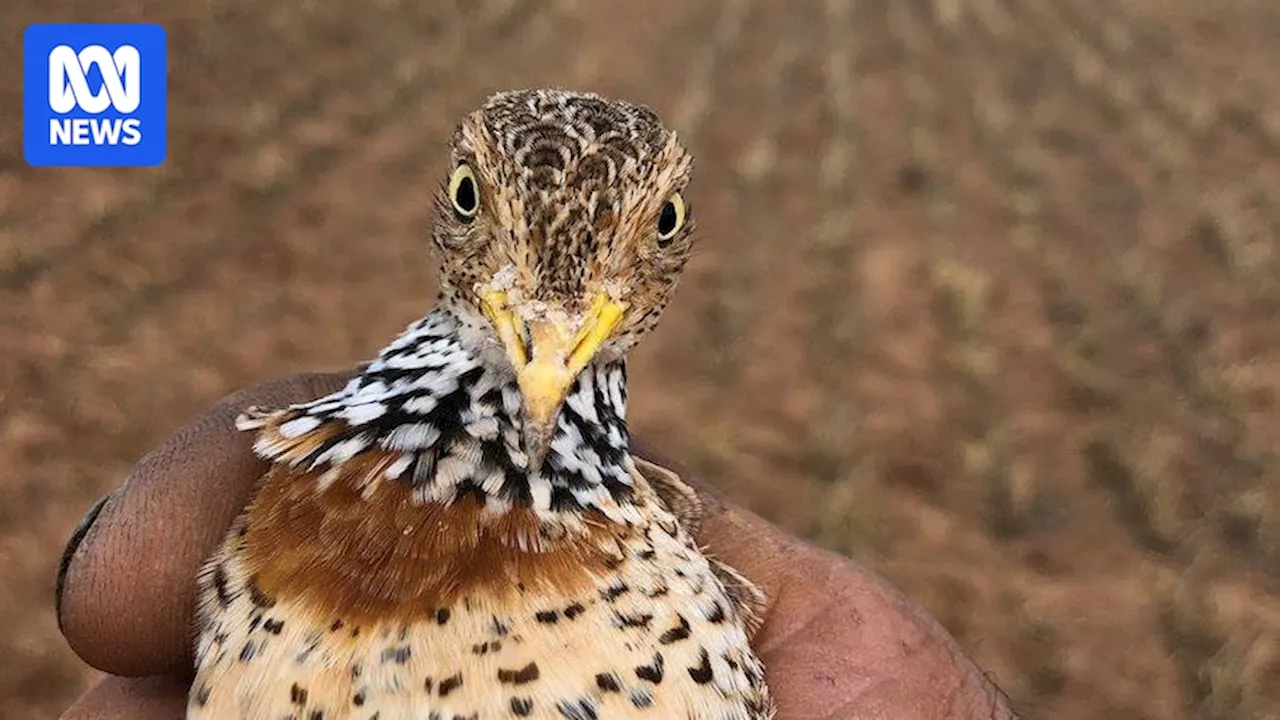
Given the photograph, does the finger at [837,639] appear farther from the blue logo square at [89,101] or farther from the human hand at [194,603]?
the blue logo square at [89,101]

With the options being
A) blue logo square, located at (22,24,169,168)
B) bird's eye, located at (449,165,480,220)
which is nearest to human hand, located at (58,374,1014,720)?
bird's eye, located at (449,165,480,220)

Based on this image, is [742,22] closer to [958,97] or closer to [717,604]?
[958,97]

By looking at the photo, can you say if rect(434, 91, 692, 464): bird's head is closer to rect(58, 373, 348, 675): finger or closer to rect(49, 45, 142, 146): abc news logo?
rect(58, 373, 348, 675): finger

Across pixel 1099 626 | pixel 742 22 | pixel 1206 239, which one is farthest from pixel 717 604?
pixel 742 22

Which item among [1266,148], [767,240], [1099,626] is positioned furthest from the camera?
[1266,148]

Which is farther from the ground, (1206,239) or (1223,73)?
(1223,73)

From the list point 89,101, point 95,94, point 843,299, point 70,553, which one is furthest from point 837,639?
point 89,101
